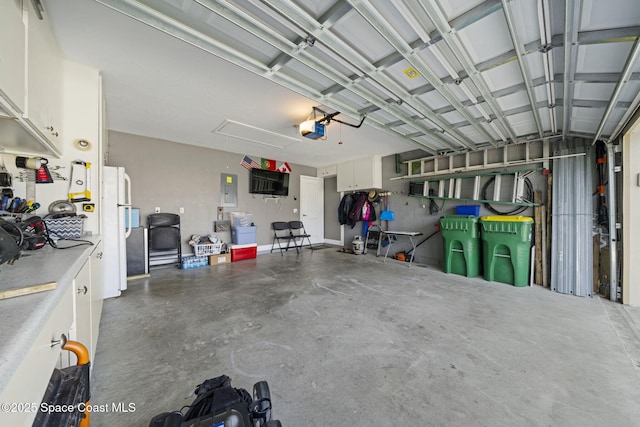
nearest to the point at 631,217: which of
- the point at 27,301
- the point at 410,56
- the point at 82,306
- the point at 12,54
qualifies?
the point at 410,56

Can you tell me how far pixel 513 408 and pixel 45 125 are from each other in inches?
143

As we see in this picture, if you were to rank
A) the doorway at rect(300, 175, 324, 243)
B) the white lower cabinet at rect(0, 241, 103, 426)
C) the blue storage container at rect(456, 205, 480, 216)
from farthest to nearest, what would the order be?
the doorway at rect(300, 175, 324, 243), the blue storage container at rect(456, 205, 480, 216), the white lower cabinet at rect(0, 241, 103, 426)

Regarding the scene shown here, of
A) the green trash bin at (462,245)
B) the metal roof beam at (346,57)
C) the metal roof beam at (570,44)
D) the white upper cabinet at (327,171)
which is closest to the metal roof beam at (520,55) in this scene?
the metal roof beam at (570,44)

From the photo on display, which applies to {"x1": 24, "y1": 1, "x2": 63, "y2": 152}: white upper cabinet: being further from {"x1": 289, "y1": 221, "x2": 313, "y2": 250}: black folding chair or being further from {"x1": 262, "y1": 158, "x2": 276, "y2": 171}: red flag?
{"x1": 289, "y1": 221, "x2": 313, "y2": 250}: black folding chair

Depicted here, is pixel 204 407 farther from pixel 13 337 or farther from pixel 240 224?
pixel 240 224

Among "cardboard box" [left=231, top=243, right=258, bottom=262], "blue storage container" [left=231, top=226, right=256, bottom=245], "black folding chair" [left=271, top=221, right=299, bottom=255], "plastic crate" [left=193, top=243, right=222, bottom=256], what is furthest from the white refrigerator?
"black folding chair" [left=271, top=221, right=299, bottom=255]

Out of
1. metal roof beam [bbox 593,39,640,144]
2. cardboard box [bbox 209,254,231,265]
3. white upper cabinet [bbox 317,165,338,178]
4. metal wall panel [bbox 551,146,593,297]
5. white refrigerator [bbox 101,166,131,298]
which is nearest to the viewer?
metal roof beam [bbox 593,39,640,144]

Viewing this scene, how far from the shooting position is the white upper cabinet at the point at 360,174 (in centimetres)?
581

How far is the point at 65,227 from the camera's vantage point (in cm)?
191

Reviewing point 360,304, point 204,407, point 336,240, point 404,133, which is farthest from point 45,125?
point 336,240

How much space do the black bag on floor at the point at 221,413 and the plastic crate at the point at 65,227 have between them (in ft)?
5.86

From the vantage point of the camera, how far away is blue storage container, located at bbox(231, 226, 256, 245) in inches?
210

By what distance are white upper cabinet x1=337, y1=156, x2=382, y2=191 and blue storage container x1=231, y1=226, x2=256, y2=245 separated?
106 inches

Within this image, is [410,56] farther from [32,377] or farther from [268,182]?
[268,182]
